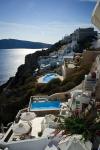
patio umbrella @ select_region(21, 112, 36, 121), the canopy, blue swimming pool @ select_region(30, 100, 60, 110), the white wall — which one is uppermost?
the canopy

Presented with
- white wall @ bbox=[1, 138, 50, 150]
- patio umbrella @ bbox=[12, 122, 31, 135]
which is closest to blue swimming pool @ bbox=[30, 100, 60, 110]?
patio umbrella @ bbox=[12, 122, 31, 135]

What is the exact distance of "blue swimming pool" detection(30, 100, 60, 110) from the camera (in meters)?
16.9

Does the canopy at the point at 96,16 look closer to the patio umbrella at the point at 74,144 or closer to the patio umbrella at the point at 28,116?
the patio umbrella at the point at 74,144

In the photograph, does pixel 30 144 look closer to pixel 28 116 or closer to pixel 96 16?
pixel 28 116

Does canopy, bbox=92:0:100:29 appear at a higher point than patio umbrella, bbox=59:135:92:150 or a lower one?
higher

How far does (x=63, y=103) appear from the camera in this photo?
17.4 metres

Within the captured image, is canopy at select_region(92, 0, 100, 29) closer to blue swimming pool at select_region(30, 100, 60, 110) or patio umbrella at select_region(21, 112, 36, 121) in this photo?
patio umbrella at select_region(21, 112, 36, 121)

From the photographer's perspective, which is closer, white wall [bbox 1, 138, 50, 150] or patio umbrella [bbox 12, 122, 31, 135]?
white wall [bbox 1, 138, 50, 150]

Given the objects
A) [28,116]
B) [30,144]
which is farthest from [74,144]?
[28,116]

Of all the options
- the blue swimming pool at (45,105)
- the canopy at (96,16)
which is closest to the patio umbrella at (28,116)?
the blue swimming pool at (45,105)

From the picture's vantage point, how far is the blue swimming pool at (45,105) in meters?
16.9

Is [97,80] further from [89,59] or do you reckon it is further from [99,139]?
[89,59]

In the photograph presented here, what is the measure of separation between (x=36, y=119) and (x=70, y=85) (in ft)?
29.5

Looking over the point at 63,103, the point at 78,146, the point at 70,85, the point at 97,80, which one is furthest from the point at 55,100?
the point at 78,146
